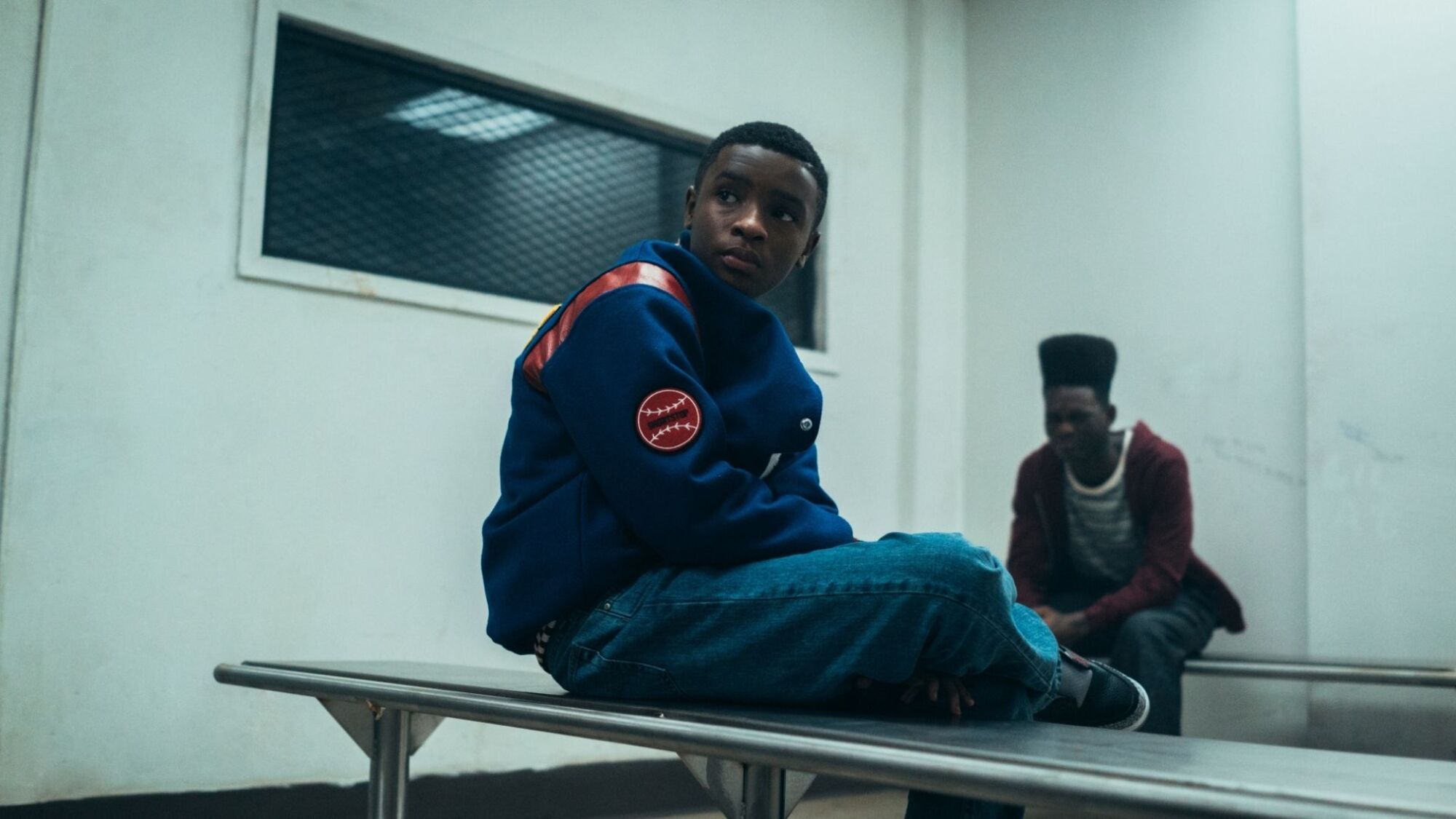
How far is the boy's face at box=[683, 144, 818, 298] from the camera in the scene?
4.62 feet

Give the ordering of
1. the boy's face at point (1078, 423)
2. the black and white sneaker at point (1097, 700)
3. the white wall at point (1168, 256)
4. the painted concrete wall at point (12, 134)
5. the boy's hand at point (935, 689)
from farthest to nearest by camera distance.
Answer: the white wall at point (1168, 256), the boy's face at point (1078, 423), the painted concrete wall at point (12, 134), the black and white sneaker at point (1097, 700), the boy's hand at point (935, 689)

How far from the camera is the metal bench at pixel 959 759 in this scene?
31.0 inches

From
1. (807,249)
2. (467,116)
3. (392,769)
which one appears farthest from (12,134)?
(807,249)

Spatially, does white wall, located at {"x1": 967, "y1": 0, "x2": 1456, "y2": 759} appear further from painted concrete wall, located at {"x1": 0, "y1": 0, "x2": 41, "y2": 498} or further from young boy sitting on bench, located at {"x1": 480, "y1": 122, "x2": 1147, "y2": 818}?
painted concrete wall, located at {"x1": 0, "y1": 0, "x2": 41, "y2": 498}

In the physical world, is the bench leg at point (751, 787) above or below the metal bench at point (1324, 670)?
above

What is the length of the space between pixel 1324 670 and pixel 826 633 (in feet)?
7.48

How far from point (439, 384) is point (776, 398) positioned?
199 cm

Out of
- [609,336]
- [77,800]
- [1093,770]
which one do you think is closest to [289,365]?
[77,800]

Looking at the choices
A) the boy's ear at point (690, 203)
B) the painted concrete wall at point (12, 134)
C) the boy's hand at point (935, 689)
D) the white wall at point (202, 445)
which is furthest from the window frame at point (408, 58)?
the boy's hand at point (935, 689)

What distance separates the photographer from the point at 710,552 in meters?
1.21

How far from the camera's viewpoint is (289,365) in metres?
2.88

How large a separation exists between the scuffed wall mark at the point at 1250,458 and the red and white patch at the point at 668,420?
2.71 metres

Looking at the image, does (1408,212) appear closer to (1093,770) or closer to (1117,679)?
(1117,679)

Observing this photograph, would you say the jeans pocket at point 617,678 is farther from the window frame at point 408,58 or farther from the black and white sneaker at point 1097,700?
the window frame at point 408,58
